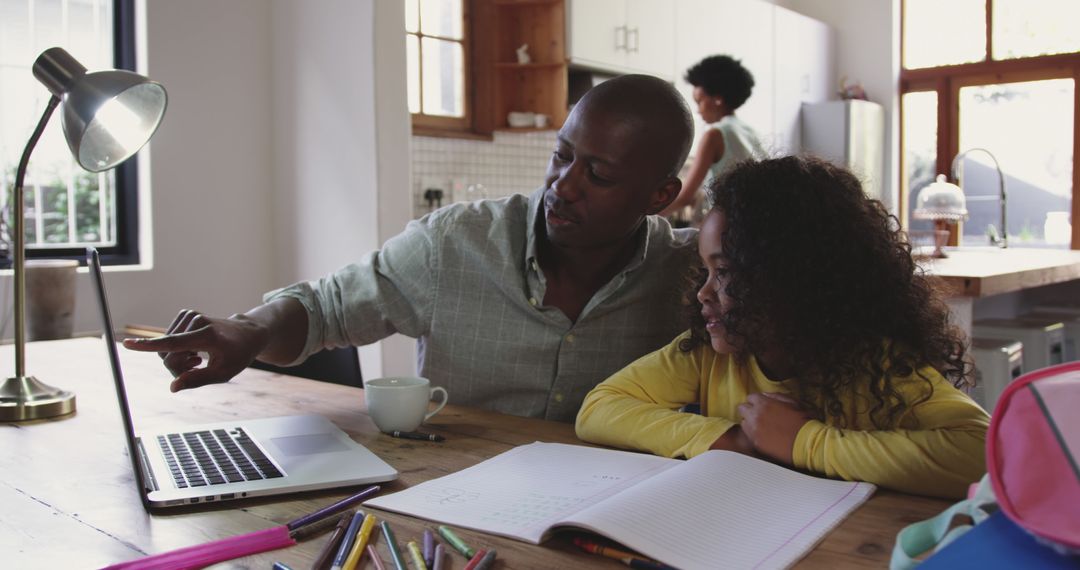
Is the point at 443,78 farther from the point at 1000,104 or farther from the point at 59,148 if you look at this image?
the point at 1000,104

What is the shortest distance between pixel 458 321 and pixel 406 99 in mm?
1744

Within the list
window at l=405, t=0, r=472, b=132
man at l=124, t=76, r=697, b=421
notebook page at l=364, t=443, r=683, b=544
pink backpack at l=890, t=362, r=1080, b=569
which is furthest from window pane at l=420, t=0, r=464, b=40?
pink backpack at l=890, t=362, r=1080, b=569

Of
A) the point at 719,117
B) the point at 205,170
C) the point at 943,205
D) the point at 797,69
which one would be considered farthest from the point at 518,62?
the point at 797,69

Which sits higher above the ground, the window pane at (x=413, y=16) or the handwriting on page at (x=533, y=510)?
the window pane at (x=413, y=16)

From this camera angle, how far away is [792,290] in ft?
3.96

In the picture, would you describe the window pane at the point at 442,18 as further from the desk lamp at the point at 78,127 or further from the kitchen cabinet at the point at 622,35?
the desk lamp at the point at 78,127

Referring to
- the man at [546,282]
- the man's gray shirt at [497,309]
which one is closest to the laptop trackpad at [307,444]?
the man at [546,282]

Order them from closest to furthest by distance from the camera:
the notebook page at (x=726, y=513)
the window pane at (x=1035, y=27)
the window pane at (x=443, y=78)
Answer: the notebook page at (x=726, y=513), the window pane at (x=443, y=78), the window pane at (x=1035, y=27)

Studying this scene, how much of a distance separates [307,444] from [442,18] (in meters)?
3.16

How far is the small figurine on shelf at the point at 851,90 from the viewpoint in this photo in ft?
20.5

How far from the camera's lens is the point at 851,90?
247 inches

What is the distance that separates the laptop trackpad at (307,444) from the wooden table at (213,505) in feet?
0.15

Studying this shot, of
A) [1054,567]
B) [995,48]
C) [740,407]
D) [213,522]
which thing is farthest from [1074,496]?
[995,48]

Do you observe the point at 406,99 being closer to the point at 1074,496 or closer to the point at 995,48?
the point at 1074,496
